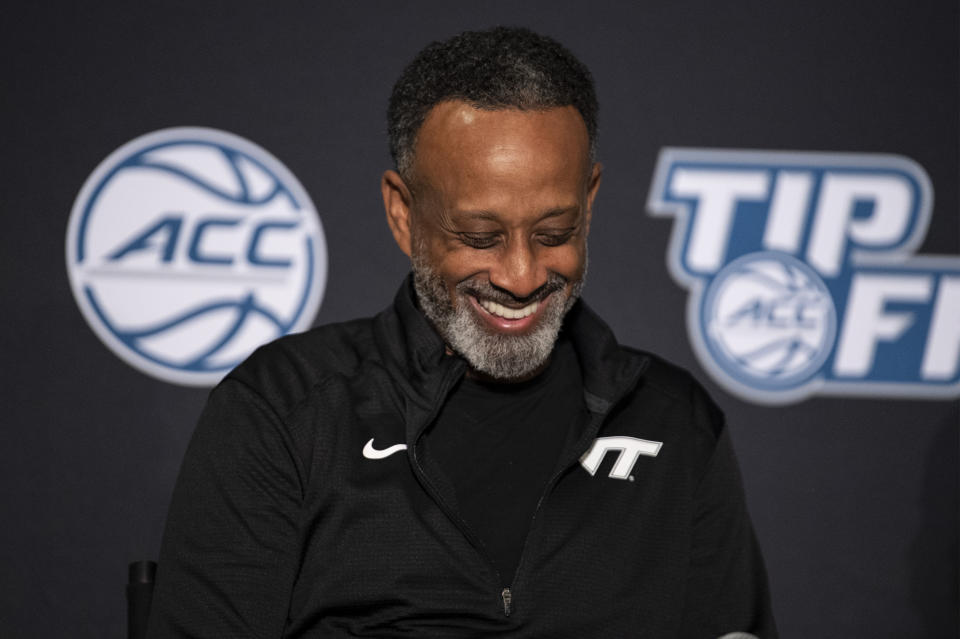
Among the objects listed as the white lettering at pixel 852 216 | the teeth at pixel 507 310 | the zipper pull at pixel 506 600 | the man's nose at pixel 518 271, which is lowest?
the zipper pull at pixel 506 600

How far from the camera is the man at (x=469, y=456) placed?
1117 millimetres

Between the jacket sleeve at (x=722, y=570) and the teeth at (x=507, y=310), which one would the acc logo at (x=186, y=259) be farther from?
the jacket sleeve at (x=722, y=570)

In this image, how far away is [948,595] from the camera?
2082mm

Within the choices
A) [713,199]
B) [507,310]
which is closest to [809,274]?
[713,199]

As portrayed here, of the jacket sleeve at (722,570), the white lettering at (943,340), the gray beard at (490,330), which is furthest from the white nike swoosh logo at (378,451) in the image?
the white lettering at (943,340)

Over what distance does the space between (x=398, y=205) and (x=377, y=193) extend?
2.81ft

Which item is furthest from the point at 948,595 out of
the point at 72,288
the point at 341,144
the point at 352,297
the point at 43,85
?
the point at 43,85

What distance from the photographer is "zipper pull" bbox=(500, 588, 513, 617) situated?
3.71 feet

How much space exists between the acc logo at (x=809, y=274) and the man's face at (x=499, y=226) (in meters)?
0.92

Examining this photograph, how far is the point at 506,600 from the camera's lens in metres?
1.13

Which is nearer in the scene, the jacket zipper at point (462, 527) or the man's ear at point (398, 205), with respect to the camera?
the jacket zipper at point (462, 527)

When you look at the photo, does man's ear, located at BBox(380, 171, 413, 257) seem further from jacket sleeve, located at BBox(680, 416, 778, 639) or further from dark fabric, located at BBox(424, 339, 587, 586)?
jacket sleeve, located at BBox(680, 416, 778, 639)

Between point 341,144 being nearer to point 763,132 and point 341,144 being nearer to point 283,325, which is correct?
point 283,325

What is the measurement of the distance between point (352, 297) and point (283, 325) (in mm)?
150
